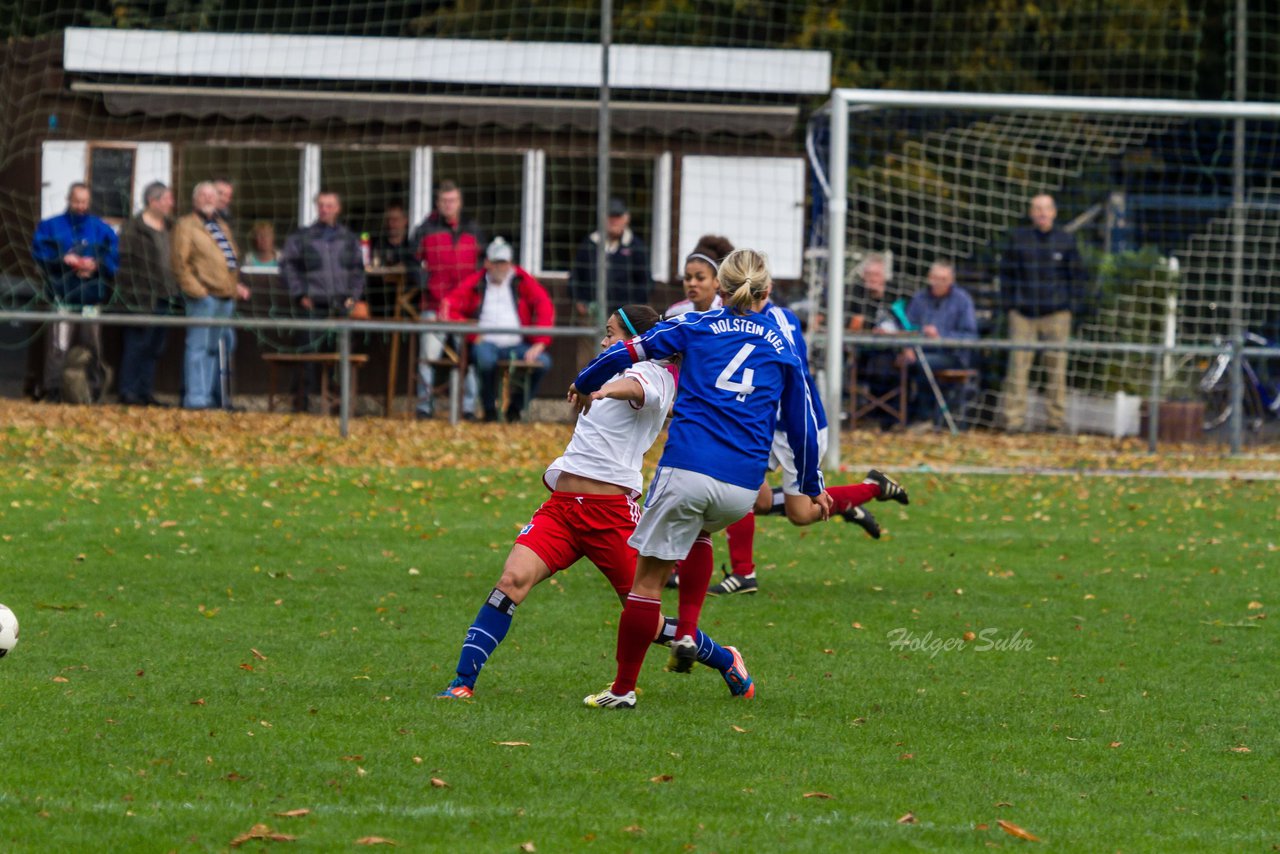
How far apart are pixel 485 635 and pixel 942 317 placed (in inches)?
461

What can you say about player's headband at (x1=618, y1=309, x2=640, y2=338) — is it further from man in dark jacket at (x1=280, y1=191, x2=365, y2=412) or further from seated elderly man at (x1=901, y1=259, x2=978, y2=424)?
man in dark jacket at (x1=280, y1=191, x2=365, y2=412)

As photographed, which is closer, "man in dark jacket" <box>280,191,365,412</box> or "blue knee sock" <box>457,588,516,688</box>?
"blue knee sock" <box>457,588,516,688</box>

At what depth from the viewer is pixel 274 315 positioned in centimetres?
1861

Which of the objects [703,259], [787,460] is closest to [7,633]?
[703,259]

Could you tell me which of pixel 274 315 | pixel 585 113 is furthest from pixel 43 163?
pixel 585 113

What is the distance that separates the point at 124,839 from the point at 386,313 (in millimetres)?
14213

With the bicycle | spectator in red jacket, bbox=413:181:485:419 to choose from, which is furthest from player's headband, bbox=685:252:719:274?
the bicycle

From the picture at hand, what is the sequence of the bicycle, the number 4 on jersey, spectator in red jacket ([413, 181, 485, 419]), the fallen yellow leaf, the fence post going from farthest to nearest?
1. the bicycle
2. spectator in red jacket ([413, 181, 485, 419])
3. the fence post
4. the number 4 on jersey
5. the fallen yellow leaf

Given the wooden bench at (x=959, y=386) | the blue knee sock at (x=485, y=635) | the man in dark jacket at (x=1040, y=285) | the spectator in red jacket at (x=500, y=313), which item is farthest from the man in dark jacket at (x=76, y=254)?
the blue knee sock at (x=485, y=635)

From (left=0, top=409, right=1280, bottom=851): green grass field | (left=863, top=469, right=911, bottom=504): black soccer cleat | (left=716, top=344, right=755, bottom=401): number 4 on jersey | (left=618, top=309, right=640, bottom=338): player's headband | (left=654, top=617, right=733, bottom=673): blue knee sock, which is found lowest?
(left=0, top=409, right=1280, bottom=851): green grass field

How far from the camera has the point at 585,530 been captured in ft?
22.0

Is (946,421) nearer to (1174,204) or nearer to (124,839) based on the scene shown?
(1174,204)

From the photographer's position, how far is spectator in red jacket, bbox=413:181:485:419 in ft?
57.7

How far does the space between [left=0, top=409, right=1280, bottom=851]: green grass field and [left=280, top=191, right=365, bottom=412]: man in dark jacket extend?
17.6 ft
